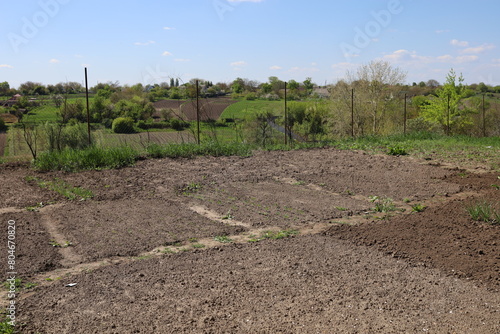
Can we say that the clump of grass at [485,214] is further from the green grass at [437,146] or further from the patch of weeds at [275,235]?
the green grass at [437,146]

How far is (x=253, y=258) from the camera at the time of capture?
5.07 metres

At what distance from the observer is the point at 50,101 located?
11898mm

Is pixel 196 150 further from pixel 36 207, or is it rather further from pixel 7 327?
pixel 7 327

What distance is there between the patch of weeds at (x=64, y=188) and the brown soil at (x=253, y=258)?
0.19 m

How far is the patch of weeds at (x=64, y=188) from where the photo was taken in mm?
8016

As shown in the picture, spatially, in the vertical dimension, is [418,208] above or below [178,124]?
below

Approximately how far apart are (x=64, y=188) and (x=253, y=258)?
16.6 ft

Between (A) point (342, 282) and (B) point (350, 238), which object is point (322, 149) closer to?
(B) point (350, 238)

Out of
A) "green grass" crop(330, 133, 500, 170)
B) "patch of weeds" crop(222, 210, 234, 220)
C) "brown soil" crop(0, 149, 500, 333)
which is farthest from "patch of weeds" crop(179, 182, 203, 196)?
"green grass" crop(330, 133, 500, 170)

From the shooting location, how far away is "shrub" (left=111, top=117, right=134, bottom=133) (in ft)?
40.7

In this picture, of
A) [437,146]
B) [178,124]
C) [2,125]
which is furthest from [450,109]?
[2,125]

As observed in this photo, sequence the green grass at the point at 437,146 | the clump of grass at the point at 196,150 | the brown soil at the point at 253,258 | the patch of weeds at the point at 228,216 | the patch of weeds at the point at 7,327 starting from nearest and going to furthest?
1. the patch of weeds at the point at 7,327
2. the brown soil at the point at 253,258
3. the patch of weeds at the point at 228,216
4. the clump of grass at the point at 196,150
5. the green grass at the point at 437,146

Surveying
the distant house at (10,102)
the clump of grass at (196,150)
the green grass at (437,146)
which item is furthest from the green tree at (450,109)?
the distant house at (10,102)

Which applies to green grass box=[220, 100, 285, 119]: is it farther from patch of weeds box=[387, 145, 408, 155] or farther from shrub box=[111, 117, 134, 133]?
patch of weeds box=[387, 145, 408, 155]
